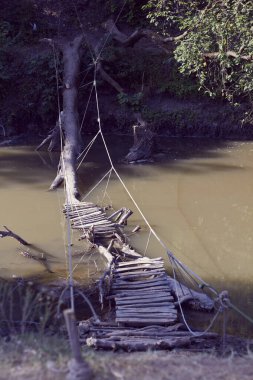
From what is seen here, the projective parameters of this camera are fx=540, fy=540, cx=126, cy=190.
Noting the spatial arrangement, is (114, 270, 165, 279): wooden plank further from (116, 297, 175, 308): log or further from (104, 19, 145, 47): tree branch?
(104, 19, 145, 47): tree branch

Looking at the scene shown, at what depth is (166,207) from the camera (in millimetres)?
9164

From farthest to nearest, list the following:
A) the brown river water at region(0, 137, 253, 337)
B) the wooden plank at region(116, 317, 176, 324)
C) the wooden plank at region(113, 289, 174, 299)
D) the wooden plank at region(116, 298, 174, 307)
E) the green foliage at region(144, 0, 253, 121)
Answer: the green foliage at region(144, 0, 253, 121)
the brown river water at region(0, 137, 253, 337)
the wooden plank at region(113, 289, 174, 299)
the wooden plank at region(116, 298, 174, 307)
the wooden plank at region(116, 317, 176, 324)

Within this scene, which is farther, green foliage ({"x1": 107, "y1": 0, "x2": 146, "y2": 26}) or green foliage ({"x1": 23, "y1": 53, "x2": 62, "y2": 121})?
green foliage ({"x1": 107, "y1": 0, "x2": 146, "y2": 26})

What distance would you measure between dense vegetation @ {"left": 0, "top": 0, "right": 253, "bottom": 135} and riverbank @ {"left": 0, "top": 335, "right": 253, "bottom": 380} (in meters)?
8.49

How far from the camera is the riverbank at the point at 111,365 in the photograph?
10.1ft

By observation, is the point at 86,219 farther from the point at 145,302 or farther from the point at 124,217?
the point at 145,302

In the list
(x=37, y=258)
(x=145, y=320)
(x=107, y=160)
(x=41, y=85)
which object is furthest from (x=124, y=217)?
(x=41, y=85)

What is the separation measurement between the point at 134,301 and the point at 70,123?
7.05 metres

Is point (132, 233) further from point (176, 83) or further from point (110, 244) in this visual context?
point (176, 83)

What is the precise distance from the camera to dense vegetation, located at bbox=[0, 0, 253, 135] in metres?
11.4

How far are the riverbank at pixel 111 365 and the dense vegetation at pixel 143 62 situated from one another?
8490 mm

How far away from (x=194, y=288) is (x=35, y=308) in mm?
2580

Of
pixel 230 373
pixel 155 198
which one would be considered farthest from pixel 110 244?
pixel 230 373

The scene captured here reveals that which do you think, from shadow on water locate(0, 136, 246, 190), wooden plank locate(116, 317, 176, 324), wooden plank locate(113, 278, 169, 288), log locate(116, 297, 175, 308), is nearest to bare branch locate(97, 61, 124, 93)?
shadow on water locate(0, 136, 246, 190)
